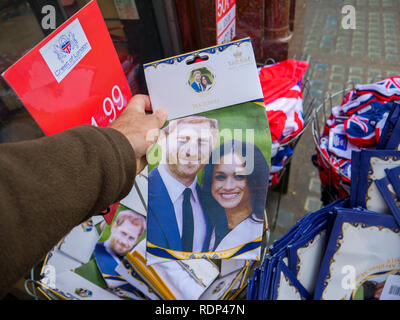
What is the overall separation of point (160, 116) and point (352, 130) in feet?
2.37

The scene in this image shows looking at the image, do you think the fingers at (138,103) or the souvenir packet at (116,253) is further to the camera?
the souvenir packet at (116,253)

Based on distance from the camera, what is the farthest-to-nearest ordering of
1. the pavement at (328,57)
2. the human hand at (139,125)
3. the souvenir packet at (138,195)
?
the pavement at (328,57) → the souvenir packet at (138,195) → the human hand at (139,125)

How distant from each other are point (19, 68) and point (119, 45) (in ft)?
1.78

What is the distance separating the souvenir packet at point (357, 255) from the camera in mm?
686

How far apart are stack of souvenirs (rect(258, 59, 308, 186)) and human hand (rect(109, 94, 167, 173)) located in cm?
52

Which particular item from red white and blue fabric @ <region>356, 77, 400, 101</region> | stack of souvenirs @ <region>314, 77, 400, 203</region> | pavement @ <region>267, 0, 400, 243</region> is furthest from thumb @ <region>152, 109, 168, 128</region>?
pavement @ <region>267, 0, 400, 243</region>

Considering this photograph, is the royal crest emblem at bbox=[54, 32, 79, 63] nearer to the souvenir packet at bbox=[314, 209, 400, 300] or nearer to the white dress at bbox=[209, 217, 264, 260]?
the white dress at bbox=[209, 217, 264, 260]

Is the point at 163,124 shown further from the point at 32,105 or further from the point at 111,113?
the point at 32,105

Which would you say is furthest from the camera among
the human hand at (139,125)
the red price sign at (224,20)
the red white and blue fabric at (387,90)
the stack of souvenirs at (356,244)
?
the red white and blue fabric at (387,90)

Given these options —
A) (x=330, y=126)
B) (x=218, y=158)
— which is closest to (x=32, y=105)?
(x=218, y=158)

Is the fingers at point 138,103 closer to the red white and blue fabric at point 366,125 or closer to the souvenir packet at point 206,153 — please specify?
the souvenir packet at point 206,153

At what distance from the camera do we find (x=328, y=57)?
6.97 feet

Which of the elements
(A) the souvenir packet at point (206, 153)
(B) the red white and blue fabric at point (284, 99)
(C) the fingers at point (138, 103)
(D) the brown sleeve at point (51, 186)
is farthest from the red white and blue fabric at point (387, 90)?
(D) the brown sleeve at point (51, 186)

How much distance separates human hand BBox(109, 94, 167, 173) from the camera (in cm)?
58
